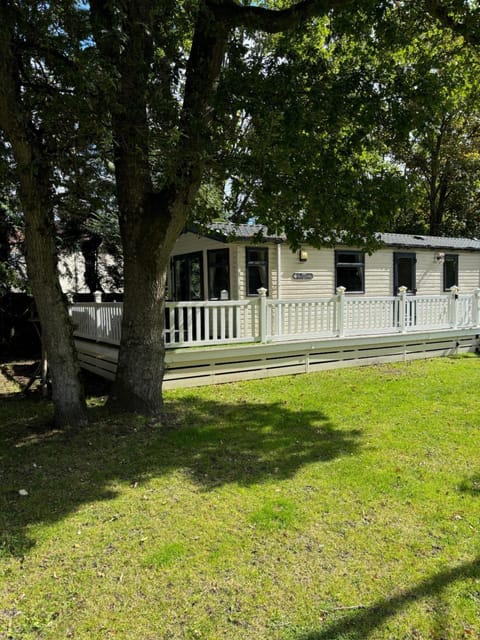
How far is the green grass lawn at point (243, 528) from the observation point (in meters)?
2.41

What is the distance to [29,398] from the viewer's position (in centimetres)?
771

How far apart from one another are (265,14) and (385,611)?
18.8 ft

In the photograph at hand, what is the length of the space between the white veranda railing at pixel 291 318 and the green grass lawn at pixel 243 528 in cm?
237

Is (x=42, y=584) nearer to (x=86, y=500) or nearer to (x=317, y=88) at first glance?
(x=86, y=500)

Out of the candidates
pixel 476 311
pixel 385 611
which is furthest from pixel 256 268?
pixel 385 611

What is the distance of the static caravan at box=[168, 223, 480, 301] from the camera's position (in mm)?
10867

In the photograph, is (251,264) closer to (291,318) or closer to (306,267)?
(306,267)

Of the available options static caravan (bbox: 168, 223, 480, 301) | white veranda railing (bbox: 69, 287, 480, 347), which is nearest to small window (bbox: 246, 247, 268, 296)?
static caravan (bbox: 168, 223, 480, 301)

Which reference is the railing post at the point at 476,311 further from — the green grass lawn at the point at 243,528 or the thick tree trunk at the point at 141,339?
the thick tree trunk at the point at 141,339

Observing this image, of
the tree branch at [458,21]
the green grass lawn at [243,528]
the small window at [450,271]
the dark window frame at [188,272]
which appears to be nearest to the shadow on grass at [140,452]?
the green grass lawn at [243,528]

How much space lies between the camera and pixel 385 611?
2.45m

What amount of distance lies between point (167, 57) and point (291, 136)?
2.07 metres

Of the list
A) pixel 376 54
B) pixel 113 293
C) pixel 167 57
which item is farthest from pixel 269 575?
pixel 113 293

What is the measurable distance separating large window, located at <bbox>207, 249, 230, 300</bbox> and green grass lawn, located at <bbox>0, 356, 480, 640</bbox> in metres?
5.44
